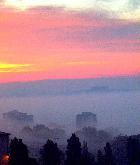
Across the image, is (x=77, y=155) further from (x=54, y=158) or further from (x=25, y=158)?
(x=25, y=158)

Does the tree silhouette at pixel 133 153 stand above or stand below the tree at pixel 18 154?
above

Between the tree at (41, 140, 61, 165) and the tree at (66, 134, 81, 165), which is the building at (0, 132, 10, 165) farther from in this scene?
the tree at (66, 134, 81, 165)

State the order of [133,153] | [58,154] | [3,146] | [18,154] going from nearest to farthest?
[18,154], [58,154], [3,146], [133,153]

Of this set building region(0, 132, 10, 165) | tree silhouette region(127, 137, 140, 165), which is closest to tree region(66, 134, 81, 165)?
building region(0, 132, 10, 165)

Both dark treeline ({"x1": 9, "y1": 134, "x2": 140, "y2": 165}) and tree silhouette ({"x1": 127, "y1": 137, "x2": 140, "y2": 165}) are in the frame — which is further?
tree silhouette ({"x1": 127, "y1": 137, "x2": 140, "y2": 165})

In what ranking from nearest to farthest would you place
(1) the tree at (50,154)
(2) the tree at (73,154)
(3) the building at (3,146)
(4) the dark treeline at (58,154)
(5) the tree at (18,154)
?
(5) the tree at (18,154) → (4) the dark treeline at (58,154) → (3) the building at (3,146) → (1) the tree at (50,154) → (2) the tree at (73,154)

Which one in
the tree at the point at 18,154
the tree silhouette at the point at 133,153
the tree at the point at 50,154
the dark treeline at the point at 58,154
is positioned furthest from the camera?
the tree silhouette at the point at 133,153

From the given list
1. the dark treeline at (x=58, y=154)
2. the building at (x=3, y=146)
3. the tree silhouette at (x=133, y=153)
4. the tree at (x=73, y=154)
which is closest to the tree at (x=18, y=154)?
the dark treeline at (x=58, y=154)

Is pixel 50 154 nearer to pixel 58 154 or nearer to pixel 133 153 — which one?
pixel 58 154

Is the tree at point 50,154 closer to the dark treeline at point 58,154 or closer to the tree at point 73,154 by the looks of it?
the dark treeline at point 58,154

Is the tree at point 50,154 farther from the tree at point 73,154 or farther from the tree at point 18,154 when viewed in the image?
the tree at point 18,154

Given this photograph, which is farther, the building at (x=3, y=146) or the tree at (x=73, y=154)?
the tree at (x=73, y=154)

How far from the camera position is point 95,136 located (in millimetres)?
199500

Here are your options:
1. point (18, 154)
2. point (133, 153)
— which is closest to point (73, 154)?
point (133, 153)
